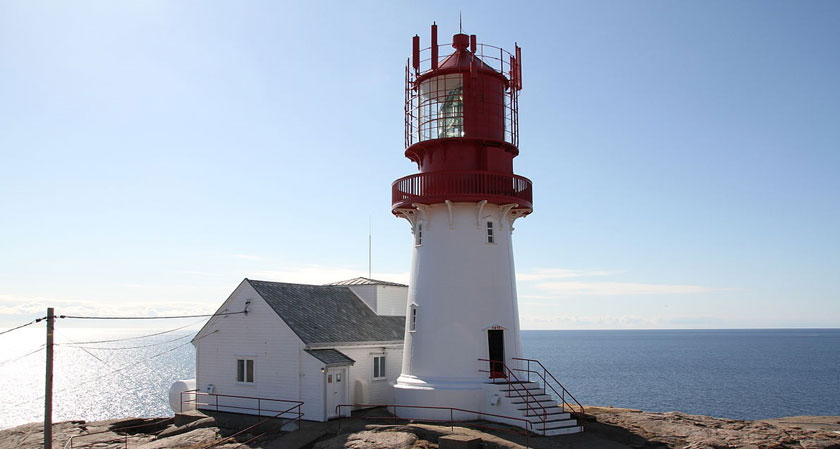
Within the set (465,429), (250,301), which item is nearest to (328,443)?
(465,429)

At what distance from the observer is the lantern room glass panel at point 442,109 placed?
23797mm

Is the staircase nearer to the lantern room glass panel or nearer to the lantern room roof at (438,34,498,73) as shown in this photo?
the lantern room glass panel

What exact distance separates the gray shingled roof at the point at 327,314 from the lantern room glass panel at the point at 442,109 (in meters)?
7.76

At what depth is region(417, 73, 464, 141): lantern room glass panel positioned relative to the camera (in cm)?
2380

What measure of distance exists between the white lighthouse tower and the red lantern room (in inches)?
1.3

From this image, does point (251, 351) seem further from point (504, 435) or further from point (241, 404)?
point (504, 435)

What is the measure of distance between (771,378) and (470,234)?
207 ft

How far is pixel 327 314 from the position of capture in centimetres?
2733

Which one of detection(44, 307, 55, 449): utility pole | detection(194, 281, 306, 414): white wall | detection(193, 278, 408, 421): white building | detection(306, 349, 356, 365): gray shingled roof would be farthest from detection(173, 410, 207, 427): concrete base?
detection(44, 307, 55, 449): utility pole

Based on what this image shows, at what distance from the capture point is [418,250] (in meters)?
24.4

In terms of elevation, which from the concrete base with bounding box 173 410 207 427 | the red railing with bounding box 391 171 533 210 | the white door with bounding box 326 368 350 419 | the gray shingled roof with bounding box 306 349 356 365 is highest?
the red railing with bounding box 391 171 533 210

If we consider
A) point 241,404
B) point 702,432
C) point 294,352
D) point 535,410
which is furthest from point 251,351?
point 702,432

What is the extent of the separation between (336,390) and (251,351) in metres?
3.73

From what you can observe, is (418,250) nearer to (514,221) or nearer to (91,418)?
(514,221)
